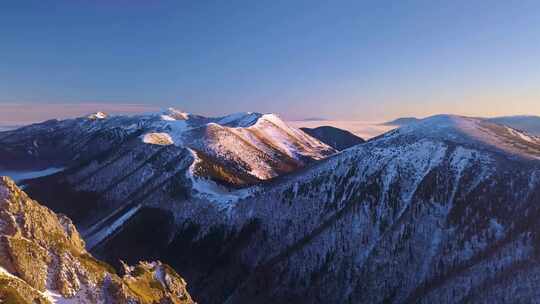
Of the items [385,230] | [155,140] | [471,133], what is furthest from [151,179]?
[471,133]

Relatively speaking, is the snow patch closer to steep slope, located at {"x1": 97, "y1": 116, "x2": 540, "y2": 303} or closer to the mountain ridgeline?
the mountain ridgeline

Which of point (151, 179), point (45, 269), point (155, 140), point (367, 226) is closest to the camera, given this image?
point (45, 269)

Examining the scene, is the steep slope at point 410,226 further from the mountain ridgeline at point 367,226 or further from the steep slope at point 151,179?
the steep slope at point 151,179

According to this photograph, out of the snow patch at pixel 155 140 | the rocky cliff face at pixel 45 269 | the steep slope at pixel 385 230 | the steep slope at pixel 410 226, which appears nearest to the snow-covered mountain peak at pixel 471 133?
the steep slope at pixel 410 226

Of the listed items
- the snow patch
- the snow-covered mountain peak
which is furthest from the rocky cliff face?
the snow patch

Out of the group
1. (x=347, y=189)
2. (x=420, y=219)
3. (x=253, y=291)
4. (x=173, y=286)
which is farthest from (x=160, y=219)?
(x=420, y=219)

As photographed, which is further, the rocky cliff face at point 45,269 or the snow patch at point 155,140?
the snow patch at point 155,140

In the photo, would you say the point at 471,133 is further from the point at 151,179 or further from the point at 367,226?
the point at 151,179
